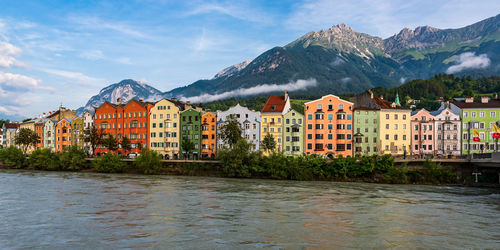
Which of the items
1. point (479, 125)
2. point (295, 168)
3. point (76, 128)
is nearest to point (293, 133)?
point (295, 168)

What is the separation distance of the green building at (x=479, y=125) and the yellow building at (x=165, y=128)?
230 ft

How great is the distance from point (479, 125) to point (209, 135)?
6369 centimetres

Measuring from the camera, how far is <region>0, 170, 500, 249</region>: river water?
26.5m

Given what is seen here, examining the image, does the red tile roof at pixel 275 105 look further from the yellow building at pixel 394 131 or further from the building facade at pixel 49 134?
the building facade at pixel 49 134

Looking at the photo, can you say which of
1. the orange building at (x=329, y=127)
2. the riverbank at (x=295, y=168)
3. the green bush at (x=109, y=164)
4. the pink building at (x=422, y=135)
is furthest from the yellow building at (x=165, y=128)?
the pink building at (x=422, y=135)

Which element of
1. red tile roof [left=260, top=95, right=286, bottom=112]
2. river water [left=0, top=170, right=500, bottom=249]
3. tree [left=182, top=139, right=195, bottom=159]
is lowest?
river water [left=0, top=170, right=500, bottom=249]

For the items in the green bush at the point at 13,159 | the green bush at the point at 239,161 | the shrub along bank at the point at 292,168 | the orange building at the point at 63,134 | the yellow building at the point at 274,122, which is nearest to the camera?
the shrub along bank at the point at 292,168

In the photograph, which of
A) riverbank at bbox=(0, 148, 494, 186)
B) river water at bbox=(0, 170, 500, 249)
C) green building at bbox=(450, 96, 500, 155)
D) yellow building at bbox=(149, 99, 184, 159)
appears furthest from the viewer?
yellow building at bbox=(149, 99, 184, 159)

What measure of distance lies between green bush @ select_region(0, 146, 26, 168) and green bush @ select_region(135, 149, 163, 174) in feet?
118

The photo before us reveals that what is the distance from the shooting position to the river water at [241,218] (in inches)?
1044

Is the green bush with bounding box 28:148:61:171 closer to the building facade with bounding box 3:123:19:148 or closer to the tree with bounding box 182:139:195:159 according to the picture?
the tree with bounding box 182:139:195:159

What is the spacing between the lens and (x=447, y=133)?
9106cm

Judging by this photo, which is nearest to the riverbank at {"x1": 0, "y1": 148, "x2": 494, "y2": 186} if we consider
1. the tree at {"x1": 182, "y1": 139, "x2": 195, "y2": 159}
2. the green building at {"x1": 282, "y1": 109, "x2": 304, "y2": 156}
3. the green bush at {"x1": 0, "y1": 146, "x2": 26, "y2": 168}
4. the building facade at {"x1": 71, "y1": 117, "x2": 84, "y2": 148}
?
the tree at {"x1": 182, "y1": 139, "x2": 195, "y2": 159}

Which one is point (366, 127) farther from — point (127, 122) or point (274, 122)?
point (127, 122)
